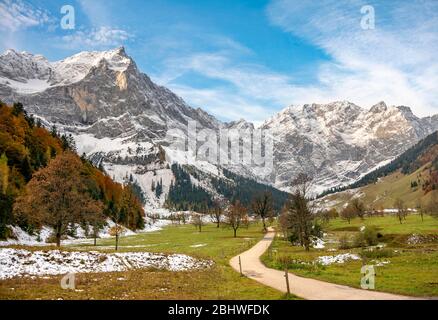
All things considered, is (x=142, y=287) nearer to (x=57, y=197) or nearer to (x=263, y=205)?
(x=57, y=197)

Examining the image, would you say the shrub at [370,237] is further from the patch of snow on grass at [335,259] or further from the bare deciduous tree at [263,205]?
the bare deciduous tree at [263,205]

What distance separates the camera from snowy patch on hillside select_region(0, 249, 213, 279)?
3347 centimetres

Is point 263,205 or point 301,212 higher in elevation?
point 263,205

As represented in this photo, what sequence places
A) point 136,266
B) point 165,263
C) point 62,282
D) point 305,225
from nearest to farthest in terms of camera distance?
point 62,282 < point 136,266 < point 165,263 < point 305,225

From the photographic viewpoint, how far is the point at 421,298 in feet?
77.7

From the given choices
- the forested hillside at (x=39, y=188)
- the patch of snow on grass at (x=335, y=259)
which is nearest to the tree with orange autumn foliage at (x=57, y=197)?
the forested hillside at (x=39, y=188)

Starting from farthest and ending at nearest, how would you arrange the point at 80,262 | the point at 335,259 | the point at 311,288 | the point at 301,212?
1. the point at 301,212
2. the point at 335,259
3. the point at 80,262
4. the point at 311,288

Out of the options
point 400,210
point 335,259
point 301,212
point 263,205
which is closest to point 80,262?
point 335,259

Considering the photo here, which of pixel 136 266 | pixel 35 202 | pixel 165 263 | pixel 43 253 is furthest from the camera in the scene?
pixel 35 202

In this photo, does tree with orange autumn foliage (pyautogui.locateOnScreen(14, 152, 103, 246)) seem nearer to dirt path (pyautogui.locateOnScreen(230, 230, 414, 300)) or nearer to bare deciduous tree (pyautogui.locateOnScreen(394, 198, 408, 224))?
dirt path (pyautogui.locateOnScreen(230, 230, 414, 300))

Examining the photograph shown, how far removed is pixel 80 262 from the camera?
38.9 meters
